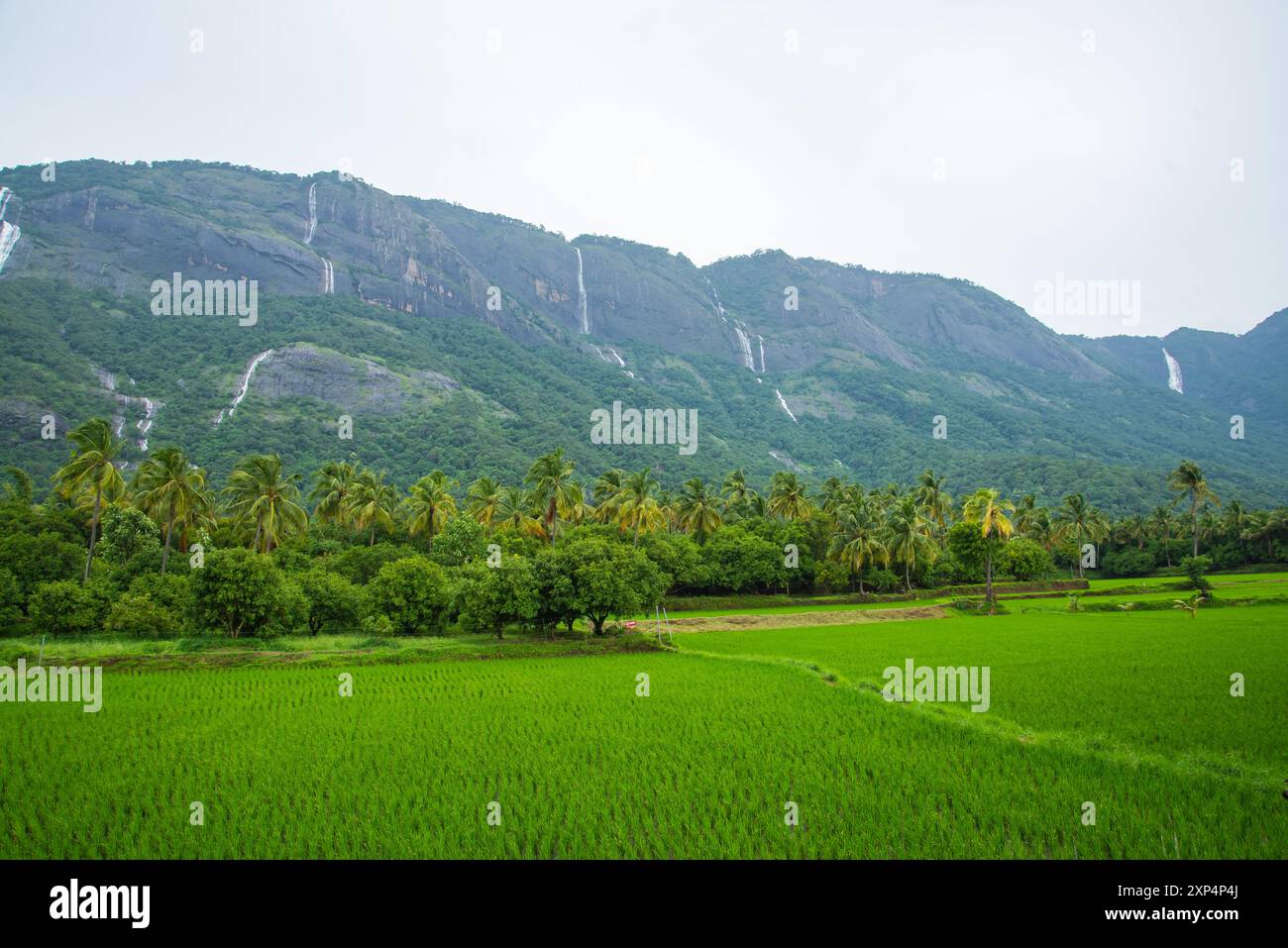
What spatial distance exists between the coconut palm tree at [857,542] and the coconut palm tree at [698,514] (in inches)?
458

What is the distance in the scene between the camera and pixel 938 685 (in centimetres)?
2234

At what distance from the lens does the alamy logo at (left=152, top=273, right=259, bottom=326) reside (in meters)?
165

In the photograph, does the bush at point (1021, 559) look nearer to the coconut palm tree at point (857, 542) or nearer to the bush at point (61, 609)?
the coconut palm tree at point (857, 542)

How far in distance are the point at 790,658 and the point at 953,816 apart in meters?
A: 18.9

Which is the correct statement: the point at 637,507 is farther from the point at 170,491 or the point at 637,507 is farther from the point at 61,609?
the point at 61,609

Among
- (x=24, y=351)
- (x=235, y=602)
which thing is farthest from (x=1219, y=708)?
(x=24, y=351)

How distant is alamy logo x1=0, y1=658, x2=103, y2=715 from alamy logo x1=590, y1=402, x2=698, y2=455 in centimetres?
12699

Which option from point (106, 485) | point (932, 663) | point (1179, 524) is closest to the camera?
point (932, 663)

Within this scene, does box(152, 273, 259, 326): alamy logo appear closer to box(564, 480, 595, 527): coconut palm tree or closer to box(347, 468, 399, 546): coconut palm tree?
box(347, 468, 399, 546): coconut palm tree

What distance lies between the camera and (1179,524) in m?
85.9
